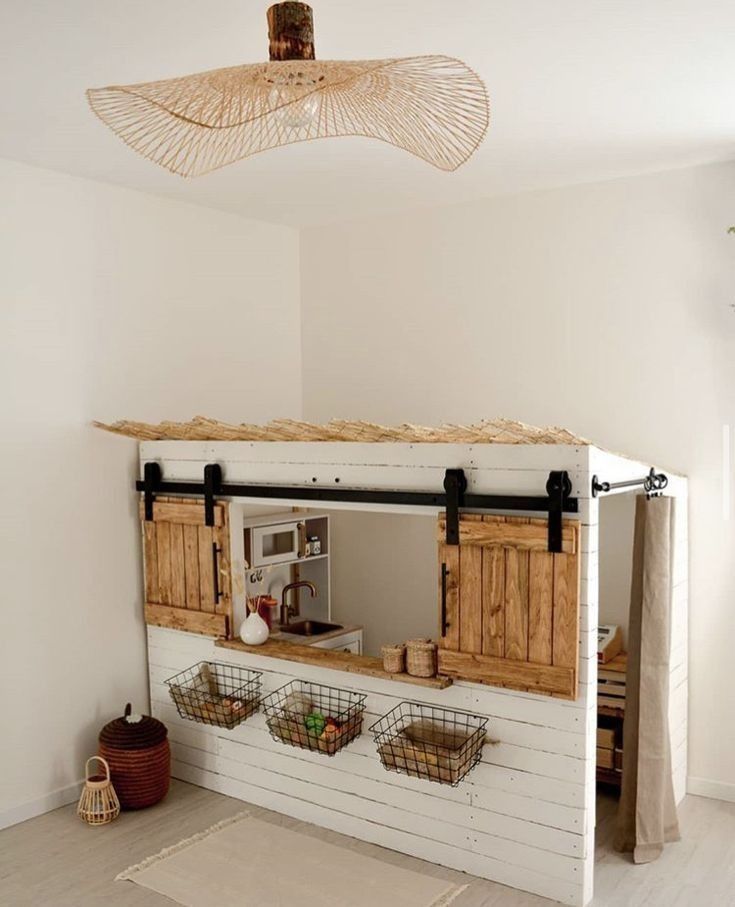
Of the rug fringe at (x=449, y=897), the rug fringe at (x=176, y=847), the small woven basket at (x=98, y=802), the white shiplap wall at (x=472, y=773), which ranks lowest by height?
the rug fringe at (x=176, y=847)

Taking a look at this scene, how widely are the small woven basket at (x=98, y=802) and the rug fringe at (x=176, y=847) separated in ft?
1.19

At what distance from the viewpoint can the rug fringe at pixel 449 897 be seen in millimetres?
3033

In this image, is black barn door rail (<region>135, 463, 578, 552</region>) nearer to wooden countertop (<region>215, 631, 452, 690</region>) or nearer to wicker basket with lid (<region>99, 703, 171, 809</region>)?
wooden countertop (<region>215, 631, 452, 690</region>)

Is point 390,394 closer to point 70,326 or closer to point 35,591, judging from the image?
point 70,326

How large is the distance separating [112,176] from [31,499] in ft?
4.97

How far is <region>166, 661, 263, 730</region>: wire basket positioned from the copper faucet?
769 mm

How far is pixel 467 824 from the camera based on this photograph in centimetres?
325

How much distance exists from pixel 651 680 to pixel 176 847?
6.55 feet

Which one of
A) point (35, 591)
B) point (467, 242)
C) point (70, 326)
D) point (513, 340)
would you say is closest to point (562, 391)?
point (513, 340)

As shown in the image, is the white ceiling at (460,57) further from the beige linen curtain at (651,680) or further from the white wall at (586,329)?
the beige linen curtain at (651,680)

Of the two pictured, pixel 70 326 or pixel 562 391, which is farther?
pixel 562 391

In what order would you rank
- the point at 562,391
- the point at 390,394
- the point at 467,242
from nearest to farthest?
the point at 562,391 < the point at 467,242 < the point at 390,394

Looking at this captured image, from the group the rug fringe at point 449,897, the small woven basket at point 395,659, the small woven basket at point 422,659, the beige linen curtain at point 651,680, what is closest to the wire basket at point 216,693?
the small woven basket at point 395,659

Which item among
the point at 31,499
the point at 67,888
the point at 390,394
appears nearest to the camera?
the point at 67,888
